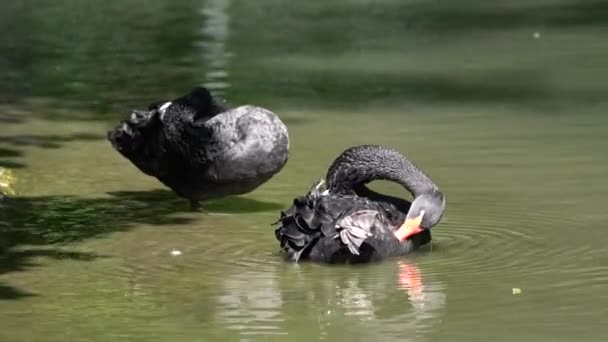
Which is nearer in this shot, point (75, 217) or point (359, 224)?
point (359, 224)

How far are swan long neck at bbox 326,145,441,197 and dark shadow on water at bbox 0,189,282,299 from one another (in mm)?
1187

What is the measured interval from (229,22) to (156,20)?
1.20 meters

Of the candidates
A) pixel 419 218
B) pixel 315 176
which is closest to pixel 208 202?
pixel 315 176

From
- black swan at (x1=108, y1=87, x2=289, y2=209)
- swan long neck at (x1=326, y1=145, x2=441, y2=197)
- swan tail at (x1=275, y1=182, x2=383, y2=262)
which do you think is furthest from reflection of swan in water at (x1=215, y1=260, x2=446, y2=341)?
black swan at (x1=108, y1=87, x2=289, y2=209)

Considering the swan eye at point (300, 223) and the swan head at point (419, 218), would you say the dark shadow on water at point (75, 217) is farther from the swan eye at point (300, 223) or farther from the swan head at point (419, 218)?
the swan head at point (419, 218)

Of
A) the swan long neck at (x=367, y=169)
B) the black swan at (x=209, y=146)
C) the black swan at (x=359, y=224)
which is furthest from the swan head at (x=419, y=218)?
the black swan at (x=209, y=146)

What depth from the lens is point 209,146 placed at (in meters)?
9.52

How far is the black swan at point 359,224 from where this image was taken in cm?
827

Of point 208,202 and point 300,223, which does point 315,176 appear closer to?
point 208,202

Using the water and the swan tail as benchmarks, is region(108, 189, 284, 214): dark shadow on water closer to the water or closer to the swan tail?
the water

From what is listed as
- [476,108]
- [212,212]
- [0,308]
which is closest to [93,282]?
[0,308]

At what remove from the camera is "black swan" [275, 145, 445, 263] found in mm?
8274

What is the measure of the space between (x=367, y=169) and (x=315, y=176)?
2092 millimetres

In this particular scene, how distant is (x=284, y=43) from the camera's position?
1811 cm
